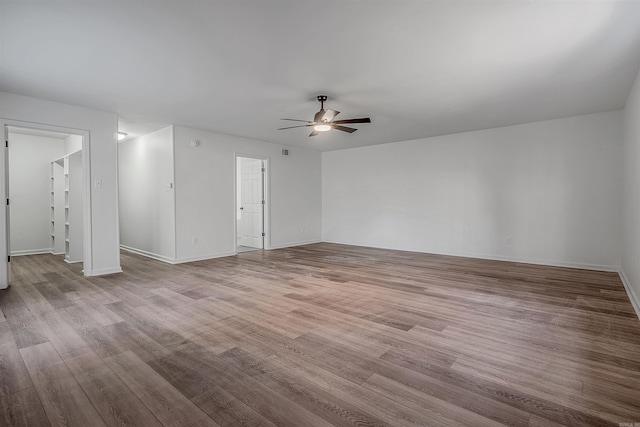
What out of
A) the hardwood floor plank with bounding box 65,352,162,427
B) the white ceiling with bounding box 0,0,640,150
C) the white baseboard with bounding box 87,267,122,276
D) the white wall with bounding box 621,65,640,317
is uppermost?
the white ceiling with bounding box 0,0,640,150

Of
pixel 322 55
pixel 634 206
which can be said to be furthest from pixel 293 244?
pixel 634 206

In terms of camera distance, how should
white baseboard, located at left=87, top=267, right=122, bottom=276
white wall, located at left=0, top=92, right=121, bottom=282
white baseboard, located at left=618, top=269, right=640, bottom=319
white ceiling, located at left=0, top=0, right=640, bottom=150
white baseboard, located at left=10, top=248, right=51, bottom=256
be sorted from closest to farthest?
white ceiling, located at left=0, top=0, right=640, bottom=150 → white baseboard, located at left=618, top=269, right=640, bottom=319 → white wall, located at left=0, top=92, right=121, bottom=282 → white baseboard, located at left=87, top=267, right=122, bottom=276 → white baseboard, located at left=10, top=248, right=51, bottom=256

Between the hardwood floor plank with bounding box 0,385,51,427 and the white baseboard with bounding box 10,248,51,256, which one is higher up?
the white baseboard with bounding box 10,248,51,256

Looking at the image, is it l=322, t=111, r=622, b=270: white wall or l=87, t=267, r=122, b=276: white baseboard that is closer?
l=87, t=267, r=122, b=276: white baseboard

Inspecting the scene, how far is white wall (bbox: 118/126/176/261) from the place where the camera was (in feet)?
19.0

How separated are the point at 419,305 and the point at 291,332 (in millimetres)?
1506

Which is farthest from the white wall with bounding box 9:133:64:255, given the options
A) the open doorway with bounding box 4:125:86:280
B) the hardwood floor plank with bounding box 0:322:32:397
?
the hardwood floor plank with bounding box 0:322:32:397

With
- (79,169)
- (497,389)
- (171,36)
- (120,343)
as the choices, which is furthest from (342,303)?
(79,169)

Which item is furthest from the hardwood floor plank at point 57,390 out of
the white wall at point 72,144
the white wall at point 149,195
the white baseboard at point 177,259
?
the white wall at point 72,144

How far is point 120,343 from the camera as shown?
249 centimetres

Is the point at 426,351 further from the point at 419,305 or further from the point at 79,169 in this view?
the point at 79,169

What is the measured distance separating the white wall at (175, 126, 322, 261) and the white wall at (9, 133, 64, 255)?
3.75 metres

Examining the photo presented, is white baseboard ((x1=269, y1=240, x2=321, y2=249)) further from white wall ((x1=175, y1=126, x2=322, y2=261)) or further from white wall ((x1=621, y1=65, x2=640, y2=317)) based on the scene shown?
white wall ((x1=621, y1=65, x2=640, y2=317))

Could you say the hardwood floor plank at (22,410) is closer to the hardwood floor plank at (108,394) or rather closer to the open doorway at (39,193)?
the hardwood floor plank at (108,394)
